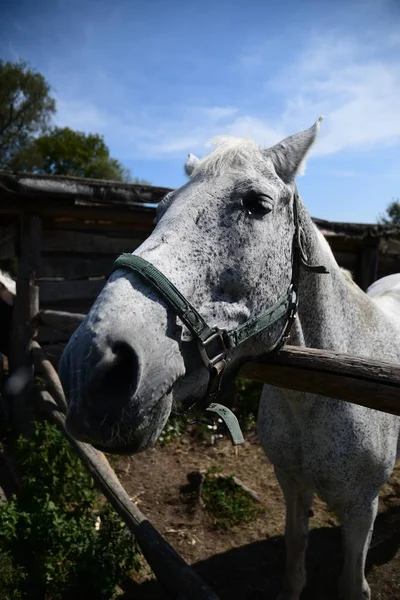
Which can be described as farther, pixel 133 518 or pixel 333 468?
pixel 133 518

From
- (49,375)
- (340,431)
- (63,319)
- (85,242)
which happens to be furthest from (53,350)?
(340,431)

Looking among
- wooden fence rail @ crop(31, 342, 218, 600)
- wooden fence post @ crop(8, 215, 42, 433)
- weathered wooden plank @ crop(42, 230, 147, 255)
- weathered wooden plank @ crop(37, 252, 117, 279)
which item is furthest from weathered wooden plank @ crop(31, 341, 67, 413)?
weathered wooden plank @ crop(42, 230, 147, 255)

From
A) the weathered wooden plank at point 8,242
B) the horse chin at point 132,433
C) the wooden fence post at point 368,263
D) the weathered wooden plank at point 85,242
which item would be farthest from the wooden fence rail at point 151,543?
the wooden fence post at point 368,263

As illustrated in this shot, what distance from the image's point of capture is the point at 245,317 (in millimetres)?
1557

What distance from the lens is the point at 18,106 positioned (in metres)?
25.6

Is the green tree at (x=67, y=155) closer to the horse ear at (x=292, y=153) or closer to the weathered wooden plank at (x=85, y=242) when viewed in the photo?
the weathered wooden plank at (x=85, y=242)

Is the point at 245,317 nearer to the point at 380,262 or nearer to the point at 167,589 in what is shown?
the point at 167,589

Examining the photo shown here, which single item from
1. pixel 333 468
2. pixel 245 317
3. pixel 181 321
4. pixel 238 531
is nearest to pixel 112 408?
pixel 181 321

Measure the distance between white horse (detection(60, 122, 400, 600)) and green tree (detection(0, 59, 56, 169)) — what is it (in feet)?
86.9

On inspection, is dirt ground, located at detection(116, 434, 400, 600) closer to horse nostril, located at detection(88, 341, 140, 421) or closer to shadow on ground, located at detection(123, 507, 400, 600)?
shadow on ground, located at detection(123, 507, 400, 600)

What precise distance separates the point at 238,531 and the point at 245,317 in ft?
10.7

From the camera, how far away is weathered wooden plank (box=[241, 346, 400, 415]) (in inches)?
58.7

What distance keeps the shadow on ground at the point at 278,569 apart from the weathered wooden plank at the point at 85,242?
A: 400 centimetres

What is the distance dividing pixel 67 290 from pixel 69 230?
2.67 ft
